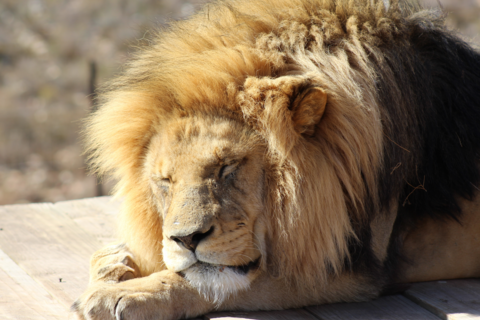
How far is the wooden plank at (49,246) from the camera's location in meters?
2.47

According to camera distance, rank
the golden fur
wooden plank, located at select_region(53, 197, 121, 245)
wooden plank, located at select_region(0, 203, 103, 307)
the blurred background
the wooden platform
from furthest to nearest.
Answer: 1. the blurred background
2. wooden plank, located at select_region(53, 197, 121, 245)
3. wooden plank, located at select_region(0, 203, 103, 307)
4. the wooden platform
5. the golden fur

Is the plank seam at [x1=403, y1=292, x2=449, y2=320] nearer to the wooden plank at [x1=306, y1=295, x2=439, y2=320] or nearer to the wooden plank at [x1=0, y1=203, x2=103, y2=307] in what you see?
the wooden plank at [x1=306, y1=295, x2=439, y2=320]

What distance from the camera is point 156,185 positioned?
7.13 ft

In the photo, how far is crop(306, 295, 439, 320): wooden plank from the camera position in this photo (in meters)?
2.07

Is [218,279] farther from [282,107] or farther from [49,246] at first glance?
[49,246]

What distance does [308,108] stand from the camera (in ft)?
6.42

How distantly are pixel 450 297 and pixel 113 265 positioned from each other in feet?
4.39

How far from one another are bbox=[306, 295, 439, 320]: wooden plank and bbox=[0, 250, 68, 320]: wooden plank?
3.21ft

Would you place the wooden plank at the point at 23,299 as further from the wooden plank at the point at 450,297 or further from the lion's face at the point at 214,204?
the wooden plank at the point at 450,297

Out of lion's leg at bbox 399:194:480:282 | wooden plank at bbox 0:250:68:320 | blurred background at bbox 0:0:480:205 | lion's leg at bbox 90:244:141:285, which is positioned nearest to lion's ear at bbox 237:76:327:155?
lion's leg at bbox 399:194:480:282

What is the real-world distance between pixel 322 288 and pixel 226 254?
44 cm

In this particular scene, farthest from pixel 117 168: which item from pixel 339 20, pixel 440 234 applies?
pixel 440 234

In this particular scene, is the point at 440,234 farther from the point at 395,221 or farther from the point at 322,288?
the point at 322,288

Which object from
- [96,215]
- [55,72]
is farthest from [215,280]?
[55,72]
